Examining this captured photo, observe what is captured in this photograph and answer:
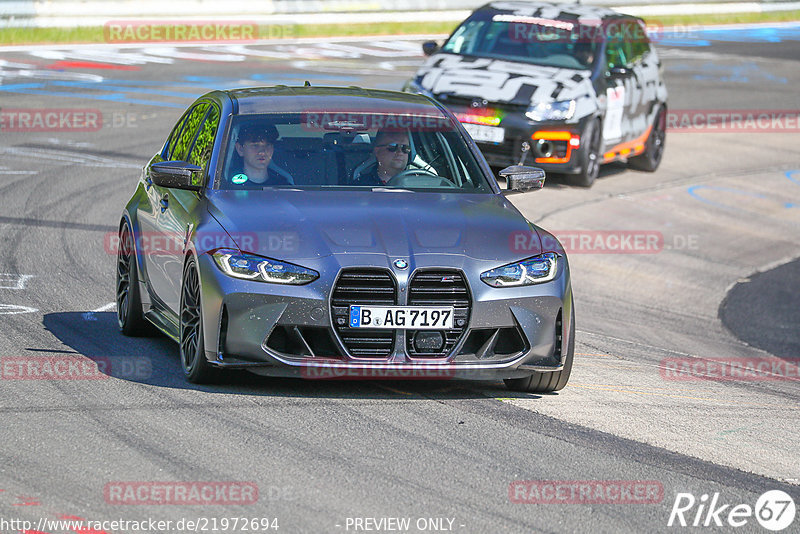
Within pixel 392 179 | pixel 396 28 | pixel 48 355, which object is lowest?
pixel 396 28

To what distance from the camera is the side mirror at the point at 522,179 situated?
855 centimetres

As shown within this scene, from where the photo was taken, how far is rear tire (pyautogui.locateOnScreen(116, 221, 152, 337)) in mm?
8641

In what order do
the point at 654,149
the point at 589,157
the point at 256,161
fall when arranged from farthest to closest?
the point at 654,149, the point at 589,157, the point at 256,161

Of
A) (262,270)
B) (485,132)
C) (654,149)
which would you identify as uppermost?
(262,270)

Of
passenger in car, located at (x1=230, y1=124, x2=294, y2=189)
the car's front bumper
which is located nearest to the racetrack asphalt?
the car's front bumper

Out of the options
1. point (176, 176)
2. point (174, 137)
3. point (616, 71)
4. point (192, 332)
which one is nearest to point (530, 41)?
point (616, 71)

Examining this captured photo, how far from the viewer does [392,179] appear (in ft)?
26.8

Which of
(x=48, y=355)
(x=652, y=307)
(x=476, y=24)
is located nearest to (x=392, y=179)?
(x=48, y=355)

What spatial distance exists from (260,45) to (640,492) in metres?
25.7

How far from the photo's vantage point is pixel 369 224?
7.31 meters

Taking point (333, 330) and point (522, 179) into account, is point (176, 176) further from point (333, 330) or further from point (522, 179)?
point (522, 179)

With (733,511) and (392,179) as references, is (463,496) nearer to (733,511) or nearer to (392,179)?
(733,511)

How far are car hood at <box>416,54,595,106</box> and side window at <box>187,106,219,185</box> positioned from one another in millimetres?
7046

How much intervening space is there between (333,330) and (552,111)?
29.7 ft
